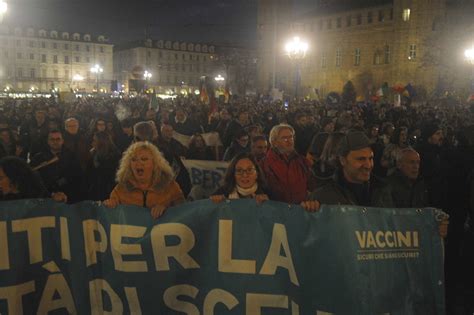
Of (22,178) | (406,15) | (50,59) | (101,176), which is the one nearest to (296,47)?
(101,176)

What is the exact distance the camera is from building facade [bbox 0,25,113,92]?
9912 centimetres

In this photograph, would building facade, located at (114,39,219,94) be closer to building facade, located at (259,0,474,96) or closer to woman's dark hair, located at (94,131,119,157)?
building facade, located at (259,0,474,96)

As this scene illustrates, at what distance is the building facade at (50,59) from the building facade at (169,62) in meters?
4.59

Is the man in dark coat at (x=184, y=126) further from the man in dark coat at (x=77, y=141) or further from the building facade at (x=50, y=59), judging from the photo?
the building facade at (x=50, y=59)

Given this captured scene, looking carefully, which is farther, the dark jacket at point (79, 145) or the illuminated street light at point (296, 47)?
the illuminated street light at point (296, 47)

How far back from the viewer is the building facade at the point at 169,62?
4368 inches

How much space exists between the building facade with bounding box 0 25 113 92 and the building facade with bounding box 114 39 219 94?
15.1 ft

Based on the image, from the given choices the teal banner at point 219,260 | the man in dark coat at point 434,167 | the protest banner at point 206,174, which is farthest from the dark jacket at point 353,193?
the protest banner at point 206,174

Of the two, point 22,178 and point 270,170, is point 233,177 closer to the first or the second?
point 270,170

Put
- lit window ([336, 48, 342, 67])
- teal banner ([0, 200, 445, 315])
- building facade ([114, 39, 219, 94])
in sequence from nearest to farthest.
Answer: teal banner ([0, 200, 445, 315])
lit window ([336, 48, 342, 67])
building facade ([114, 39, 219, 94])

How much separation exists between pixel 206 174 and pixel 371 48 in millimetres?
66305

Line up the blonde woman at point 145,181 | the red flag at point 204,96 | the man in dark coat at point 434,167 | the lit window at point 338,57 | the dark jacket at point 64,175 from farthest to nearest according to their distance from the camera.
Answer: the lit window at point 338,57 < the red flag at point 204,96 < the man in dark coat at point 434,167 < the dark jacket at point 64,175 < the blonde woman at point 145,181

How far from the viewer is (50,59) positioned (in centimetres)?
10588

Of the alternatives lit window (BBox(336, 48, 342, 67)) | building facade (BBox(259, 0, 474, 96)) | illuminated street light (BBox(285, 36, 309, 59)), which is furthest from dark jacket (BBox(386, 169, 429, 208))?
lit window (BBox(336, 48, 342, 67))
